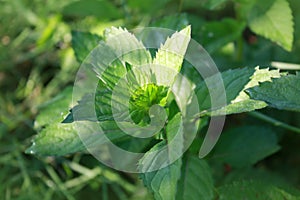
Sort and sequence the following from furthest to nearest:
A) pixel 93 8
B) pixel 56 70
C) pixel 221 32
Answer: pixel 56 70, pixel 93 8, pixel 221 32

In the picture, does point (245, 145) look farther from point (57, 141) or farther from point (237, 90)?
point (57, 141)

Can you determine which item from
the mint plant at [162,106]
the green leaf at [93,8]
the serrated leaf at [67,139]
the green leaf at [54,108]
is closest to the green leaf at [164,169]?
the mint plant at [162,106]

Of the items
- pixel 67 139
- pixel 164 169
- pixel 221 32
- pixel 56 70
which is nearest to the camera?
pixel 164 169

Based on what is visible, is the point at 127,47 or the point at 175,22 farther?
the point at 175,22

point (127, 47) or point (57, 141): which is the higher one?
point (127, 47)

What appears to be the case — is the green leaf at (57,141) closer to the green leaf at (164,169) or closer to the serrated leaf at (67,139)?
the serrated leaf at (67,139)

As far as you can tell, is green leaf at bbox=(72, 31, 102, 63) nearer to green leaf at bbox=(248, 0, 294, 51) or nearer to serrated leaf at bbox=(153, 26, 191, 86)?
serrated leaf at bbox=(153, 26, 191, 86)

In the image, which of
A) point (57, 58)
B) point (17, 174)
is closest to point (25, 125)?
point (17, 174)

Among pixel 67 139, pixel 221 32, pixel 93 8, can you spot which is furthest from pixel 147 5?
pixel 67 139
